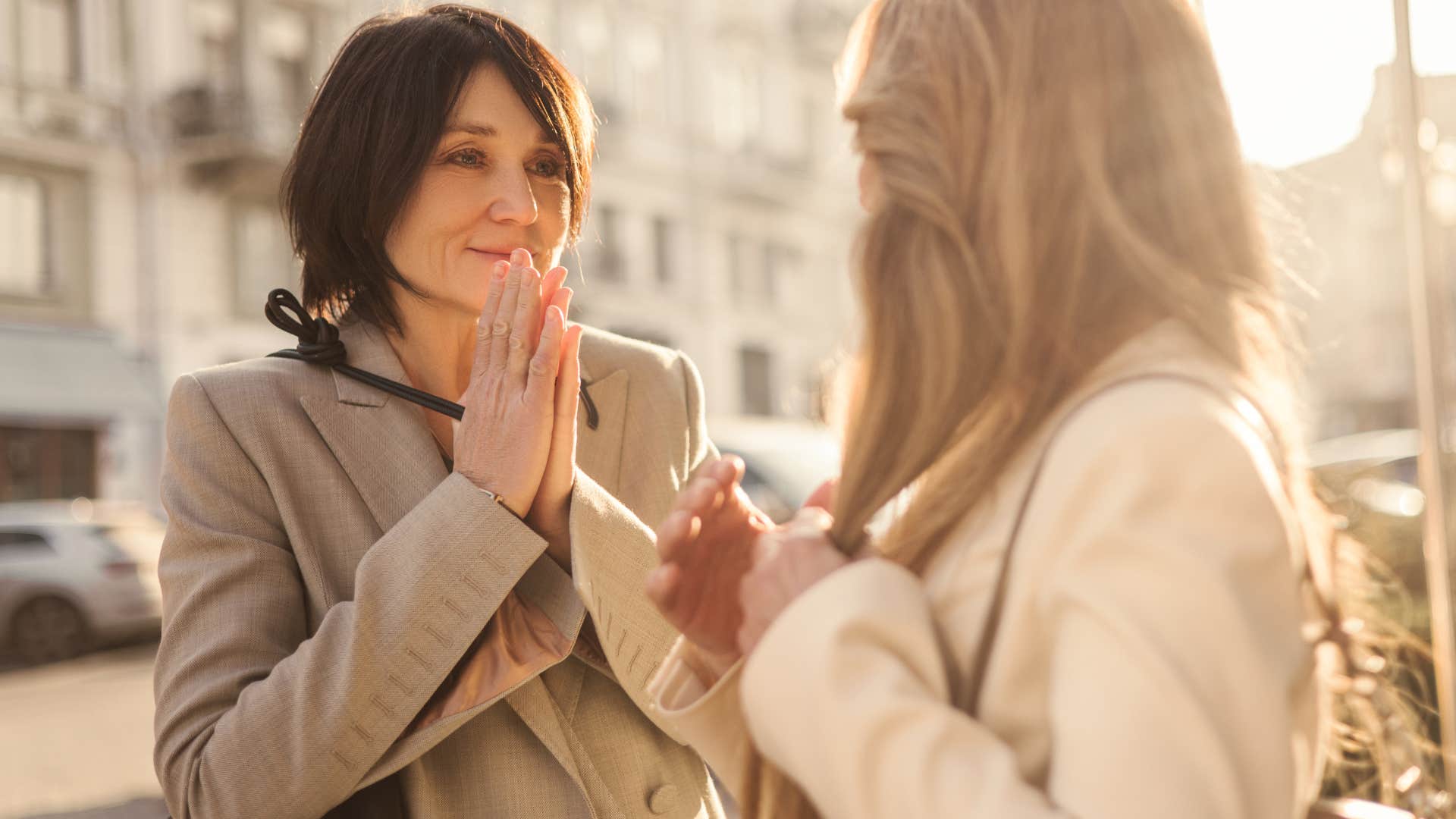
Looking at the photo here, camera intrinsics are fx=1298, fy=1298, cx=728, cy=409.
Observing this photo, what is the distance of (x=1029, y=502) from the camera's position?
3.39ft

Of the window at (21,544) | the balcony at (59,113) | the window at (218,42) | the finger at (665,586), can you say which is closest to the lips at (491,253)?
the finger at (665,586)

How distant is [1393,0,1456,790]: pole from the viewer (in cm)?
296

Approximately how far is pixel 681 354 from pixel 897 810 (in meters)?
1.44

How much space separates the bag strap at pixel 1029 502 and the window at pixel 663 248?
23771 mm

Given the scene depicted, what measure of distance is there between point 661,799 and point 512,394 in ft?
2.12

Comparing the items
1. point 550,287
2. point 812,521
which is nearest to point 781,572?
point 812,521

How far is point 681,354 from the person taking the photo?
7.76 feet

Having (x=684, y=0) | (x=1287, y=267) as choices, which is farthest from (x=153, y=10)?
(x=1287, y=267)

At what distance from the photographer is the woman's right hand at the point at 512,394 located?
5.64 feet

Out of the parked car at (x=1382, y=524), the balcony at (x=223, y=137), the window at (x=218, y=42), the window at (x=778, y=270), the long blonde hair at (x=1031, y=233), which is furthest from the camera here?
the window at (x=778, y=270)

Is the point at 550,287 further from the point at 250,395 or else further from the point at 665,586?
the point at 665,586

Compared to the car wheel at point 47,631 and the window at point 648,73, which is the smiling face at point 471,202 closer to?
the car wheel at point 47,631

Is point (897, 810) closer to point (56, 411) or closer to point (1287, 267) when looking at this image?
point (1287, 267)

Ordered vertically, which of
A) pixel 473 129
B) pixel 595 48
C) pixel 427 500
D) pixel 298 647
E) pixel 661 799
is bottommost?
pixel 661 799
